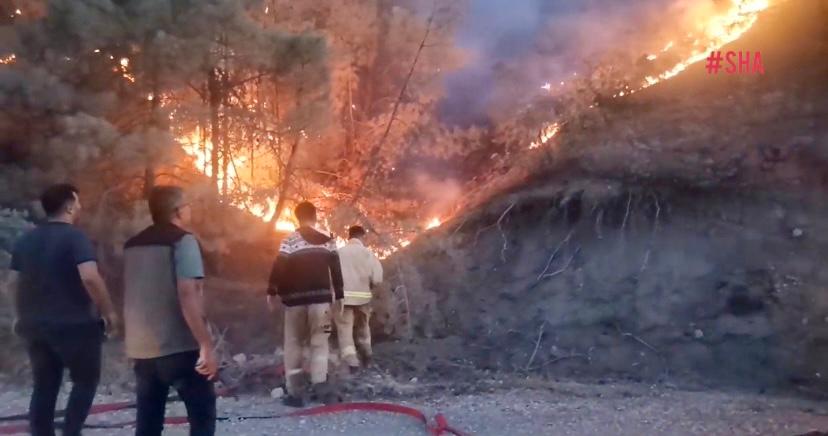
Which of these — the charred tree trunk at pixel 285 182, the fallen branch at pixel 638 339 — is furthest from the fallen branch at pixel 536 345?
the charred tree trunk at pixel 285 182

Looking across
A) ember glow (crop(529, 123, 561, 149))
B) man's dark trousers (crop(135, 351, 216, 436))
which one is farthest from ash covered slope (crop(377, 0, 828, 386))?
man's dark trousers (crop(135, 351, 216, 436))

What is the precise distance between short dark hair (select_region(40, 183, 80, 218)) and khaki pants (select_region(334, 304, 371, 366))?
4.13m

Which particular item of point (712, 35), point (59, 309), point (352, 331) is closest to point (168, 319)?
point (59, 309)

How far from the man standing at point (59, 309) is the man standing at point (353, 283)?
12.8 feet

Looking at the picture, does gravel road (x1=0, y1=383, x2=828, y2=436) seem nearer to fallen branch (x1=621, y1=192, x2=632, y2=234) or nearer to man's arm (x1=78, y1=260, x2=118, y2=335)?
man's arm (x1=78, y1=260, x2=118, y2=335)

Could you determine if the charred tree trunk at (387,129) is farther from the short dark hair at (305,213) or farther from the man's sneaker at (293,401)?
the man's sneaker at (293,401)

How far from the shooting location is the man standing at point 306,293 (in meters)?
7.45

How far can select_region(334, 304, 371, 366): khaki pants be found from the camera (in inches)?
348

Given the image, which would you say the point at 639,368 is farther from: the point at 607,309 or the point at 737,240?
the point at 737,240

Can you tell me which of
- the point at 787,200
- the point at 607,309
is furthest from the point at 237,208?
the point at 787,200

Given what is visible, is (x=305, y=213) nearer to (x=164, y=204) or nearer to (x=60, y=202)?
(x=60, y=202)

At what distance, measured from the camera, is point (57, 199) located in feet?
16.2

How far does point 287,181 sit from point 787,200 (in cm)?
613

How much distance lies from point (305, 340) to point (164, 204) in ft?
12.2
